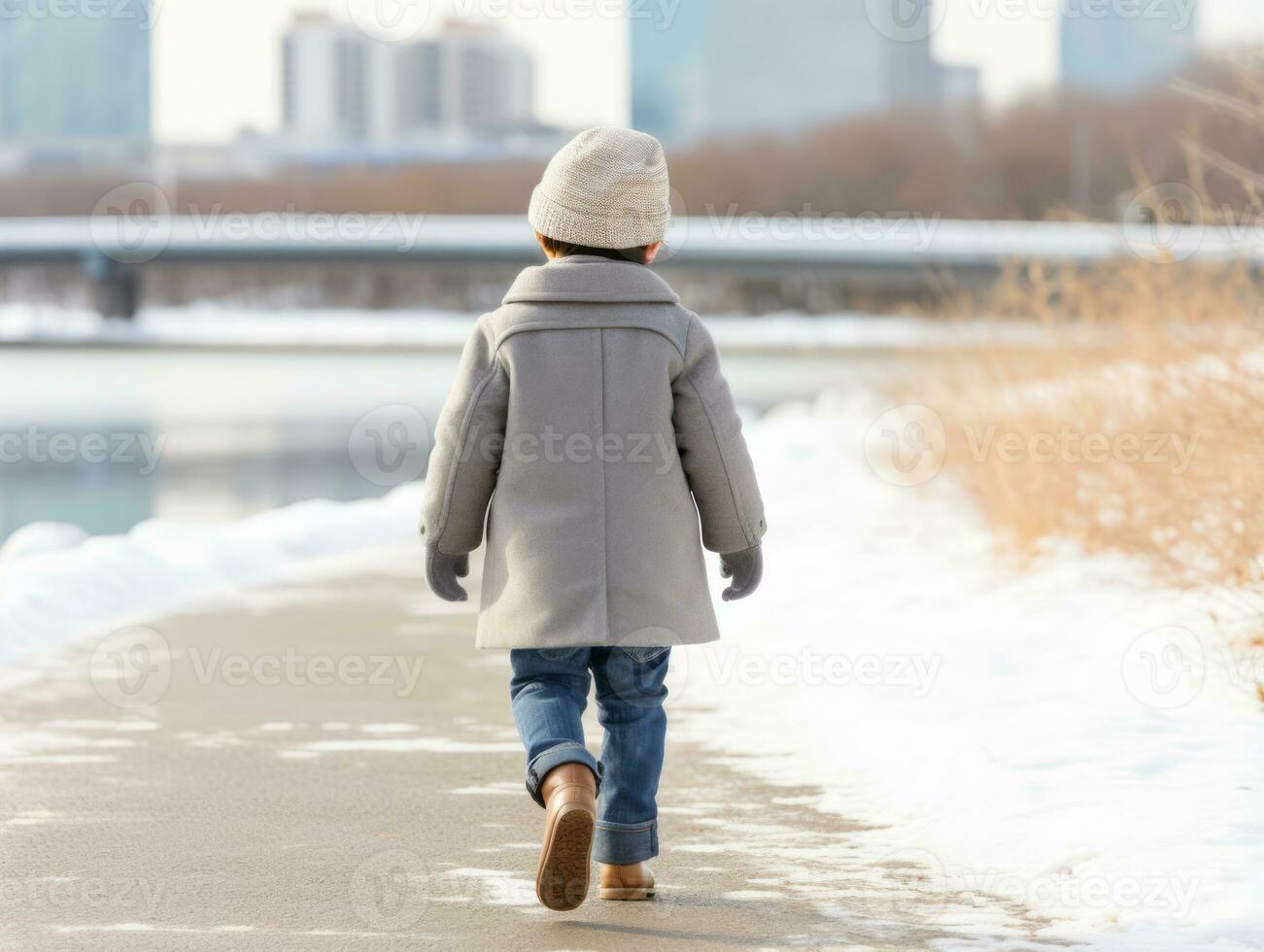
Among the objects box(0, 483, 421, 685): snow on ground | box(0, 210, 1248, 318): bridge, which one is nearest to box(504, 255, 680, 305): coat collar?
box(0, 483, 421, 685): snow on ground

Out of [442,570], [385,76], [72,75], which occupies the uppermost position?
[442,570]

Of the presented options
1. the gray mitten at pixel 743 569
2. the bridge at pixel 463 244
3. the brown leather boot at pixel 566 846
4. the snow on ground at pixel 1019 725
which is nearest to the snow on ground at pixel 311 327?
the bridge at pixel 463 244

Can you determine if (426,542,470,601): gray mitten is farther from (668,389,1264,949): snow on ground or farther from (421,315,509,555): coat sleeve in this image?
(668,389,1264,949): snow on ground

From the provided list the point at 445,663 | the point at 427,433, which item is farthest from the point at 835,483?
the point at 427,433

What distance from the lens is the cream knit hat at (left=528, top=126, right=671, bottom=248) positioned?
408cm

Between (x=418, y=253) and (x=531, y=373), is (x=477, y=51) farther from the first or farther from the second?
(x=531, y=373)

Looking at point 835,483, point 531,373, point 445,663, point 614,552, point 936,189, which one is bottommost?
point 936,189

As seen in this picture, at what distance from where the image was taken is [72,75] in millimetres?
168000

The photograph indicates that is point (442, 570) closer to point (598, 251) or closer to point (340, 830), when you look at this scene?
point (598, 251)

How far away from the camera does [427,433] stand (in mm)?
25188

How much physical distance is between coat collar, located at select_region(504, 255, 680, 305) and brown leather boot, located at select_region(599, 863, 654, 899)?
1294mm

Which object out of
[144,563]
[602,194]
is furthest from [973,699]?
[144,563]

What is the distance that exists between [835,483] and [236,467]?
8798mm

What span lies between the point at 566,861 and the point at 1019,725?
2.15 m
